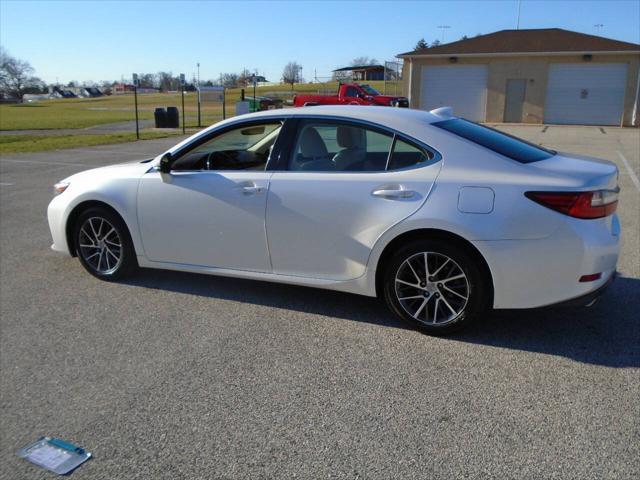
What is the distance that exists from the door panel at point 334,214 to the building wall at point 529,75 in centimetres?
3186

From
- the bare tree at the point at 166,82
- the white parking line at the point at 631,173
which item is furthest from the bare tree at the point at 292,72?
the white parking line at the point at 631,173

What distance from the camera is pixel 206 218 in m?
4.68

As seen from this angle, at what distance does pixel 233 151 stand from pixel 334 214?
1249 millimetres

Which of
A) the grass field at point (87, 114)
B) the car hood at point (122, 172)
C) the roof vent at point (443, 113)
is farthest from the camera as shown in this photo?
the grass field at point (87, 114)

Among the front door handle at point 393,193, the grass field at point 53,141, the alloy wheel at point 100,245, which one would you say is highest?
the front door handle at point 393,193

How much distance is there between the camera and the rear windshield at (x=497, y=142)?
4.06 meters

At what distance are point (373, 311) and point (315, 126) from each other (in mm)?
1539

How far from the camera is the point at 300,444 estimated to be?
2848mm

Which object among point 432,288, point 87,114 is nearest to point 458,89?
point 87,114

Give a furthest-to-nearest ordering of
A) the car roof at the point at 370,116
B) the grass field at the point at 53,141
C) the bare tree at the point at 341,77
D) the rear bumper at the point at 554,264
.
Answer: the bare tree at the point at 341,77 < the grass field at the point at 53,141 < the car roof at the point at 370,116 < the rear bumper at the point at 554,264

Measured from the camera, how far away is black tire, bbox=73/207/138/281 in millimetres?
5184

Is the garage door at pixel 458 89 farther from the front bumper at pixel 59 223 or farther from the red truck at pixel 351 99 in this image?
the front bumper at pixel 59 223

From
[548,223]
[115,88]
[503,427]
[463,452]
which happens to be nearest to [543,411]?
[503,427]

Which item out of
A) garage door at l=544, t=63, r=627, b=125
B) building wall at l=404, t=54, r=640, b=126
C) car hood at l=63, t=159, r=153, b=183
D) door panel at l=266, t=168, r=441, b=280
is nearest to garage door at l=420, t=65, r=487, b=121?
building wall at l=404, t=54, r=640, b=126
